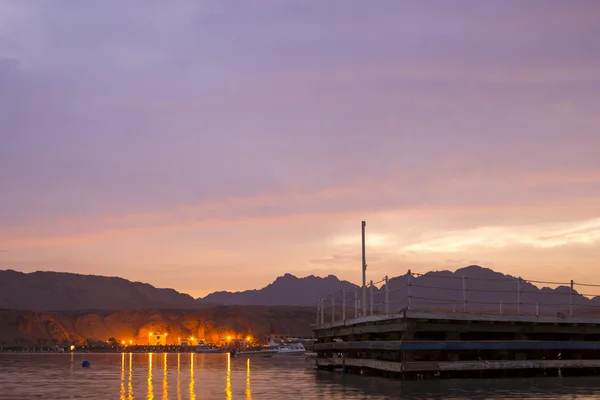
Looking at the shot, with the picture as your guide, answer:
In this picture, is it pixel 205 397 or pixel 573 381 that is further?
pixel 573 381

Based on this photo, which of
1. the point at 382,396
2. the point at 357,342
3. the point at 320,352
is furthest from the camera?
the point at 320,352

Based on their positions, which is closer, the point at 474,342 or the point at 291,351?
the point at 474,342

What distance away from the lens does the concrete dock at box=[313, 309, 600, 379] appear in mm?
34469

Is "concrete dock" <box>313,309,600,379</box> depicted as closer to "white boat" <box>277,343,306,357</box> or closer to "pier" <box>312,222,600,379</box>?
"pier" <box>312,222,600,379</box>

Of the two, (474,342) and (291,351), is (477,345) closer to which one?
(474,342)

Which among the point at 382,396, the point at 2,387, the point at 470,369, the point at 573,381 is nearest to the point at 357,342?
the point at 470,369

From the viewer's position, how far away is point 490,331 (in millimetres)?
36000

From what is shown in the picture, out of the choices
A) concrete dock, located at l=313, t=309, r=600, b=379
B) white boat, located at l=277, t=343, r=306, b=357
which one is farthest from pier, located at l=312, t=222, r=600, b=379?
white boat, located at l=277, t=343, r=306, b=357

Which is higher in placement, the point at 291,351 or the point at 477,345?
the point at 477,345

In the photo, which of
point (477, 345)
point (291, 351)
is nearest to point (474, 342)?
point (477, 345)

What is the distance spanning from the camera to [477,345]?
35844 mm

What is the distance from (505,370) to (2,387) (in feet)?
77.4

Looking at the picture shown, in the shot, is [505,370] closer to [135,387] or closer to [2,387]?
[135,387]

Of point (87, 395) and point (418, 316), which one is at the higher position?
point (418, 316)
